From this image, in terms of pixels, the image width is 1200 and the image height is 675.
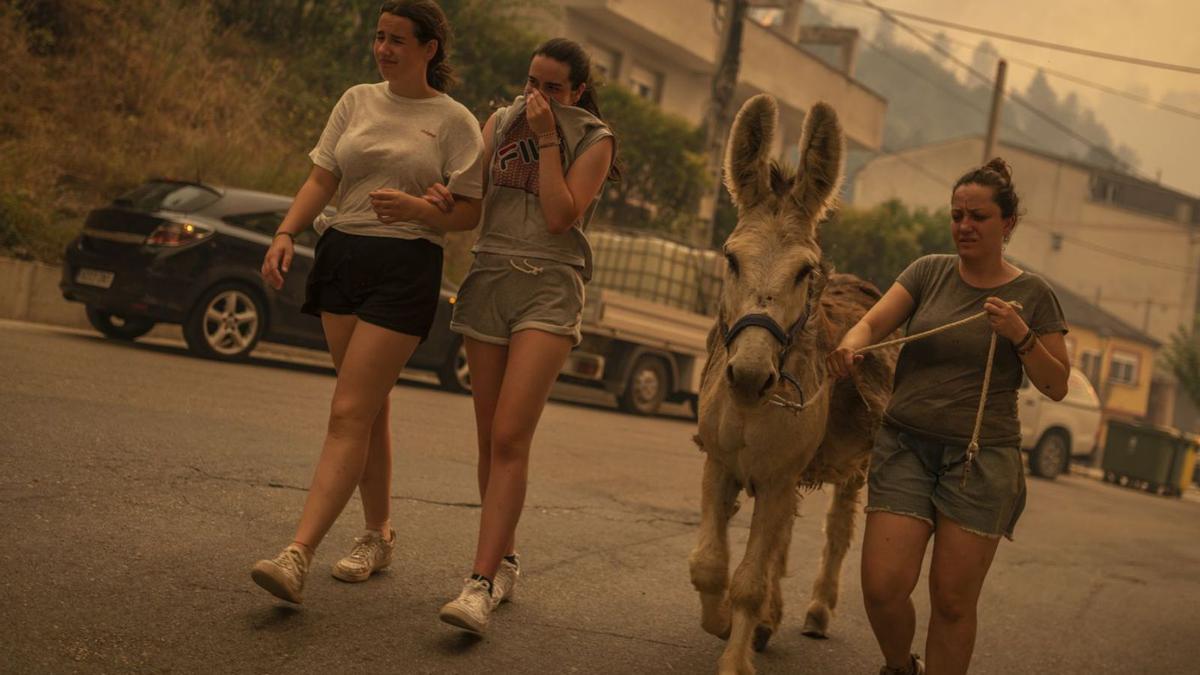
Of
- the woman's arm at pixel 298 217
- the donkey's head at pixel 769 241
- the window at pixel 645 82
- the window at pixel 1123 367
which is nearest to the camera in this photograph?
the donkey's head at pixel 769 241

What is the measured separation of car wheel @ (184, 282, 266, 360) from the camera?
44.3 feet

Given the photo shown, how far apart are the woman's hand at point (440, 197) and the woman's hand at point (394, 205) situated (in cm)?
6

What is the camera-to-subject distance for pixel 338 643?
4430mm

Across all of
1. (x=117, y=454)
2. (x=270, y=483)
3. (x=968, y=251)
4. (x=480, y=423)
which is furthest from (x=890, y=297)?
(x=117, y=454)

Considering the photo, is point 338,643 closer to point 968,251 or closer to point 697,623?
point 697,623

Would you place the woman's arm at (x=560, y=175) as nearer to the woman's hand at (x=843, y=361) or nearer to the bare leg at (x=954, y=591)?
the woman's hand at (x=843, y=361)

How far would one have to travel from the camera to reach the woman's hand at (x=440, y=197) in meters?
4.82

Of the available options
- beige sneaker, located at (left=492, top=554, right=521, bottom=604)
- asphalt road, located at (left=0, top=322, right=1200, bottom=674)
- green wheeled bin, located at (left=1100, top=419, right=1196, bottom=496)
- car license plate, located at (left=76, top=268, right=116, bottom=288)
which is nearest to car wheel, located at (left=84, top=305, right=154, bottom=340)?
car license plate, located at (left=76, top=268, right=116, bottom=288)

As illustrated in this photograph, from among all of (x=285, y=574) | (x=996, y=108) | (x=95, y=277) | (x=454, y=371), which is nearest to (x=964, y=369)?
(x=285, y=574)

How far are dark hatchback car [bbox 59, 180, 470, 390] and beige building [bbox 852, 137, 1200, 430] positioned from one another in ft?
175

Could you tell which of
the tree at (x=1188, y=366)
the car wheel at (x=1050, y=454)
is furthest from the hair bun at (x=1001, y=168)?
the tree at (x=1188, y=366)

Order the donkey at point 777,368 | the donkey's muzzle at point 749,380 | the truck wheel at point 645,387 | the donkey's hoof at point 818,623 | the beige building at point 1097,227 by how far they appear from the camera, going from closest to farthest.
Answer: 1. the donkey's muzzle at point 749,380
2. the donkey at point 777,368
3. the donkey's hoof at point 818,623
4. the truck wheel at point 645,387
5. the beige building at point 1097,227

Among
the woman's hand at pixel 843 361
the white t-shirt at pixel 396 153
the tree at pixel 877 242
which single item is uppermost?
the tree at pixel 877 242

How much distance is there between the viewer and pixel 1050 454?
77.4 feet
